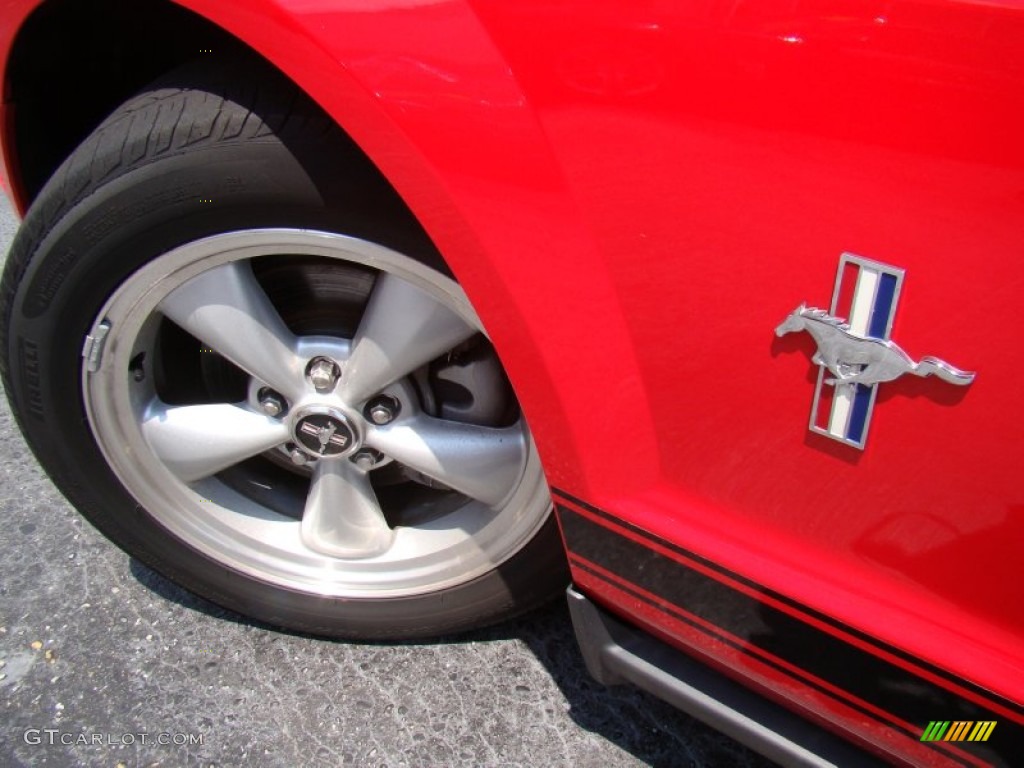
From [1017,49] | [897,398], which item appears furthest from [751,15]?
[897,398]

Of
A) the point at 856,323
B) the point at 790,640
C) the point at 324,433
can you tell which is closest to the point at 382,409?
the point at 324,433

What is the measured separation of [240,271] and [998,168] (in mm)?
1060

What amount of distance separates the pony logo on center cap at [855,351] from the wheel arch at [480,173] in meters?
0.22

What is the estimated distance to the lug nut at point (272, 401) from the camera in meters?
1.62

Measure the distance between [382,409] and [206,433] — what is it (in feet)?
1.07

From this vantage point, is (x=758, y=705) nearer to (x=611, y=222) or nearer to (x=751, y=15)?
(x=611, y=222)

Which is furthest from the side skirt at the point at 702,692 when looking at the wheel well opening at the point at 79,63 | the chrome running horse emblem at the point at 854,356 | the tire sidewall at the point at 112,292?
the wheel well opening at the point at 79,63

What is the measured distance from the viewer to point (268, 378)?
154 centimetres

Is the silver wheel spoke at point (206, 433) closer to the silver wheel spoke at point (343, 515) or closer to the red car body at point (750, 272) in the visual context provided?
the silver wheel spoke at point (343, 515)

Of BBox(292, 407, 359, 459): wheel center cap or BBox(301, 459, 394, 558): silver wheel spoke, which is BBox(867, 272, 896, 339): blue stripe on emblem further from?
BBox(301, 459, 394, 558): silver wheel spoke

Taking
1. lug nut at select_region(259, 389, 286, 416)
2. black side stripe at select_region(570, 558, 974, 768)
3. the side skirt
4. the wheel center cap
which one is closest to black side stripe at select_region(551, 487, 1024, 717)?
black side stripe at select_region(570, 558, 974, 768)

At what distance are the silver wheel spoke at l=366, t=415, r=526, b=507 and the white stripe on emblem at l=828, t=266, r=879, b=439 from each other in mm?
643

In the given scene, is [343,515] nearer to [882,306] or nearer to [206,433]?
[206,433]

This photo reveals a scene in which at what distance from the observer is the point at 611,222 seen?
105 cm
